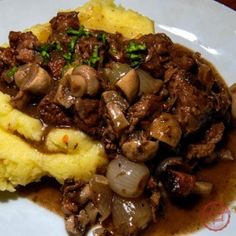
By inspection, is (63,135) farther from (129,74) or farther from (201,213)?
(201,213)

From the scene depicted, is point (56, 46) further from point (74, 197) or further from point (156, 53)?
point (74, 197)

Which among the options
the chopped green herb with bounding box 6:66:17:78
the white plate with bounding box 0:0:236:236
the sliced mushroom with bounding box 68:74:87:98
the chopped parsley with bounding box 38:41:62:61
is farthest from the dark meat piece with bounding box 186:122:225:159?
the chopped green herb with bounding box 6:66:17:78

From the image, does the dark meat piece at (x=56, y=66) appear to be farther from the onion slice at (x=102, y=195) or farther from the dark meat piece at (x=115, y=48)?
the onion slice at (x=102, y=195)

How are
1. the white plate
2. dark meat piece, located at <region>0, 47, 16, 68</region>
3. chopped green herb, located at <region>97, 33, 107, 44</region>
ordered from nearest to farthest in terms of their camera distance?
chopped green herb, located at <region>97, 33, 107, 44</region> → dark meat piece, located at <region>0, 47, 16, 68</region> → the white plate

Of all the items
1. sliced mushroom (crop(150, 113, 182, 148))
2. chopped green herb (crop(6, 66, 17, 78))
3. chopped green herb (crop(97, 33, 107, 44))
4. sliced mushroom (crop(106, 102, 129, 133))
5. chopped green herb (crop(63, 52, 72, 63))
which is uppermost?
chopped green herb (crop(97, 33, 107, 44))

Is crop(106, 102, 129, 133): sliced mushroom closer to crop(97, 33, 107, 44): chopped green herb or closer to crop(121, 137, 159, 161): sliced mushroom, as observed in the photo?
crop(121, 137, 159, 161): sliced mushroom

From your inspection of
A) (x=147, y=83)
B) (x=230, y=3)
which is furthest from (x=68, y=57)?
(x=230, y=3)

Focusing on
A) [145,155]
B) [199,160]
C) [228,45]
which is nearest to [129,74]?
[145,155]

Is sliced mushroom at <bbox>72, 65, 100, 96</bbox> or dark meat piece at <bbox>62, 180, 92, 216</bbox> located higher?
sliced mushroom at <bbox>72, 65, 100, 96</bbox>
